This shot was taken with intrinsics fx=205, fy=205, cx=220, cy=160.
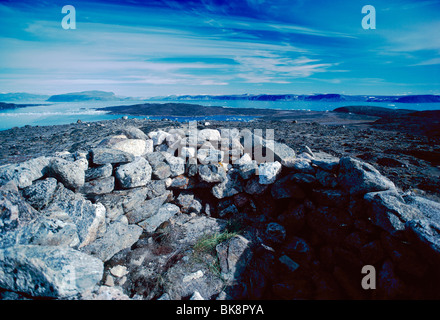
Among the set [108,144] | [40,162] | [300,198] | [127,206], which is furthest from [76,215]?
[300,198]

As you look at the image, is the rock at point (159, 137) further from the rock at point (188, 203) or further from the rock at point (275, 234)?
the rock at point (275, 234)

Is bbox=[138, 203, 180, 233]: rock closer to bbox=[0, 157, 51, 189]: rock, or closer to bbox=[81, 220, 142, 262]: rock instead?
bbox=[81, 220, 142, 262]: rock

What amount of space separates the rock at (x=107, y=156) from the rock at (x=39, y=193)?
0.77 m

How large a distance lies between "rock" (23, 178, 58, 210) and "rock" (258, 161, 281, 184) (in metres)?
3.66

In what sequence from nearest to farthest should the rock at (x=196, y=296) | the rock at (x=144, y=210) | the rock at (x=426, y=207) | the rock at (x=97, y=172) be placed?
the rock at (x=426, y=207) → the rock at (x=196, y=296) → the rock at (x=97, y=172) → the rock at (x=144, y=210)

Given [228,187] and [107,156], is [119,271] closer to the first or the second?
[107,156]

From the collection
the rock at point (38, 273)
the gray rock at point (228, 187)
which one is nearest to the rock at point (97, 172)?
the rock at point (38, 273)

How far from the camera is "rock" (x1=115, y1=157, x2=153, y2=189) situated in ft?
12.5

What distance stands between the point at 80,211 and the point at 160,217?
5.11 feet

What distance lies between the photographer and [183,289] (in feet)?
10.4

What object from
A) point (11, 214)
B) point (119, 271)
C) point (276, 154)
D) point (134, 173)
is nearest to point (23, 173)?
point (11, 214)

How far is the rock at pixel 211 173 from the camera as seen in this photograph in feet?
15.1

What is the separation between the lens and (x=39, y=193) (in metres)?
2.95
